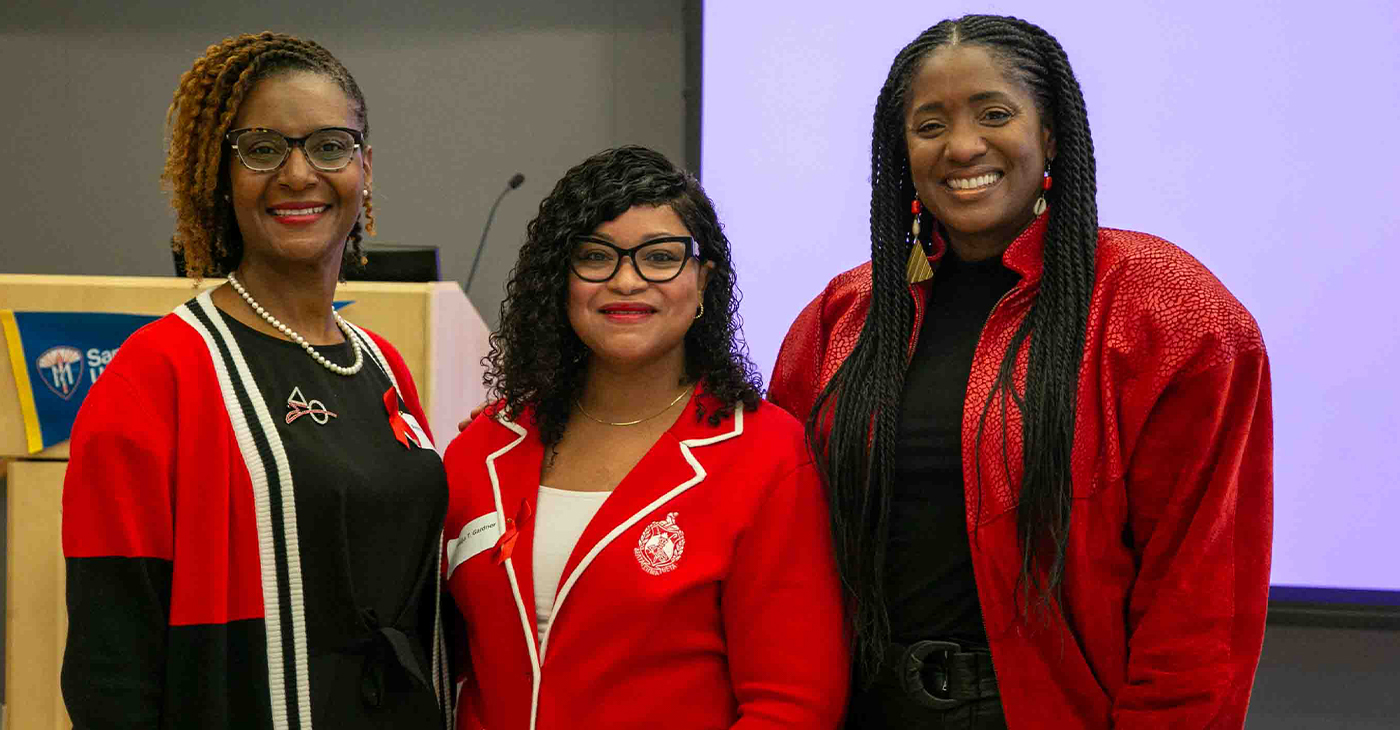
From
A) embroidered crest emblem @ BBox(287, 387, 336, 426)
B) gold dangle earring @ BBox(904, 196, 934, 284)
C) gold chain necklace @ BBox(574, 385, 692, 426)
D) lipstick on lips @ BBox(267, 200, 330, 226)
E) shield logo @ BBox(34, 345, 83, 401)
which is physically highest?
lipstick on lips @ BBox(267, 200, 330, 226)

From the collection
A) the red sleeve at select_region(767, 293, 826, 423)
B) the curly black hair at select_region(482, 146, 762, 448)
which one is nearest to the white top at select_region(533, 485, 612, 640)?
the curly black hair at select_region(482, 146, 762, 448)

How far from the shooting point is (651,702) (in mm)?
1607

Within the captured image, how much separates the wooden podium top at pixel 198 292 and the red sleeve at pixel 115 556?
2.78 feet

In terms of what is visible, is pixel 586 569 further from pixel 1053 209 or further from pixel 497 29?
pixel 497 29

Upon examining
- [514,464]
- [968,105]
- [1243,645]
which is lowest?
[1243,645]

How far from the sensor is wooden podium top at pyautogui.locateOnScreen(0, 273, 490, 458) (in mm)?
2248

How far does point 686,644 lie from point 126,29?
2995mm

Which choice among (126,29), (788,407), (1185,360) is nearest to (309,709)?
(788,407)

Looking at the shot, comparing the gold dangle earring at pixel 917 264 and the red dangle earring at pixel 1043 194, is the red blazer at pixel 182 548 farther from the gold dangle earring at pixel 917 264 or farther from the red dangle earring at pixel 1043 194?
the red dangle earring at pixel 1043 194

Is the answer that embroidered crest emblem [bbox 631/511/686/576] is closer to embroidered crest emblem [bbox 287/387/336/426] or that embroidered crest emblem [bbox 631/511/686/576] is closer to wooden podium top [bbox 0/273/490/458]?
embroidered crest emblem [bbox 287/387/336/426]

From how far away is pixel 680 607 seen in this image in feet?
5.30

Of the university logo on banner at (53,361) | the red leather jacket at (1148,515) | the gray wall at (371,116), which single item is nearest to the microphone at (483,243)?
the gray wall at (371,116)

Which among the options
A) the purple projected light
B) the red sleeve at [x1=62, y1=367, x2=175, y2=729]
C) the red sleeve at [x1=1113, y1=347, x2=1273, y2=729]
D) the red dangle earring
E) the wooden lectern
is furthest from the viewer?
the purple projected light

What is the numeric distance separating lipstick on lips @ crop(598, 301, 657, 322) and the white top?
0.25m
